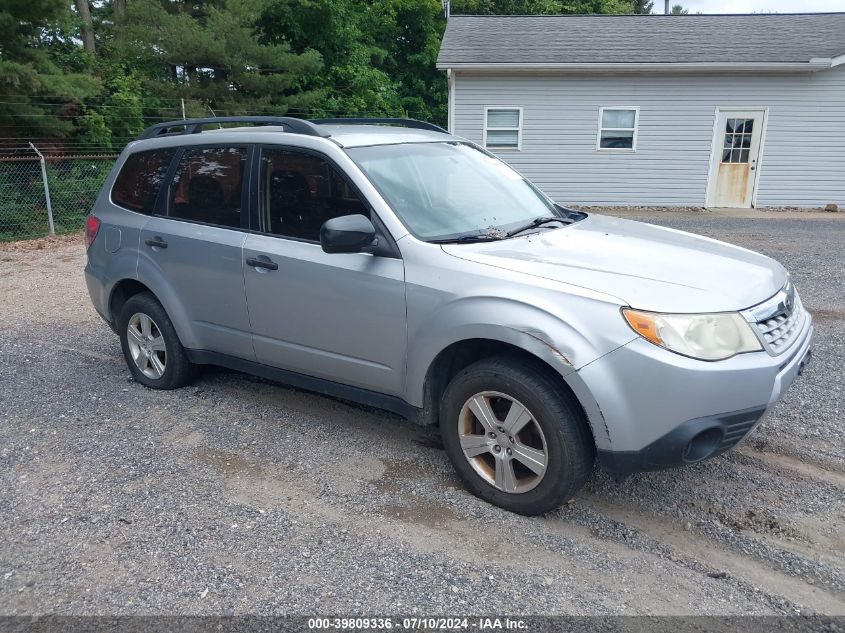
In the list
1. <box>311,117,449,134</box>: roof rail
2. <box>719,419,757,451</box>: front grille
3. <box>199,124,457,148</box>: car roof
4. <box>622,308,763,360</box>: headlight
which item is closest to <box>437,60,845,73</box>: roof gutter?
<box>311,117,449,134</box>: roof rail

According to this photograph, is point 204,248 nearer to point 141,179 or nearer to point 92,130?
point 141,179

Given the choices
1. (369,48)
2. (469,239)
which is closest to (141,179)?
(469,239)

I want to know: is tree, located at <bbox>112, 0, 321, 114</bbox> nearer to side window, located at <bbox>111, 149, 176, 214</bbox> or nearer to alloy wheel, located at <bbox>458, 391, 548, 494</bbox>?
side window, located at <bbox>111, 149, 176, 214</bbox>

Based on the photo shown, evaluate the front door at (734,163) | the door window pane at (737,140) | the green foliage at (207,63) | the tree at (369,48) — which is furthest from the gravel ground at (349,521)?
the tree at (369,48)

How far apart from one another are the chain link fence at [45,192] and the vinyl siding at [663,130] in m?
8.30

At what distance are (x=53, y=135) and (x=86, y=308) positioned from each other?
7.71 meters

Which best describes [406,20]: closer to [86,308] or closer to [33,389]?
[86,308]

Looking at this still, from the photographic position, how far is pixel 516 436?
336cm

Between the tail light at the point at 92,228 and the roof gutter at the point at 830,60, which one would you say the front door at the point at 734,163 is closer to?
the roof gutter at the point at 830,60

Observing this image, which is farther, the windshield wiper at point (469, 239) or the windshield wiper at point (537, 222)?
the windshield wiper at point (537, 222)

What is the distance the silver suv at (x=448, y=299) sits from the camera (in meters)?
3.04

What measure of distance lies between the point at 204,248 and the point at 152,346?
3.47ft

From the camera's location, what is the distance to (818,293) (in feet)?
25.5

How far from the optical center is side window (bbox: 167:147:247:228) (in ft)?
14.6
